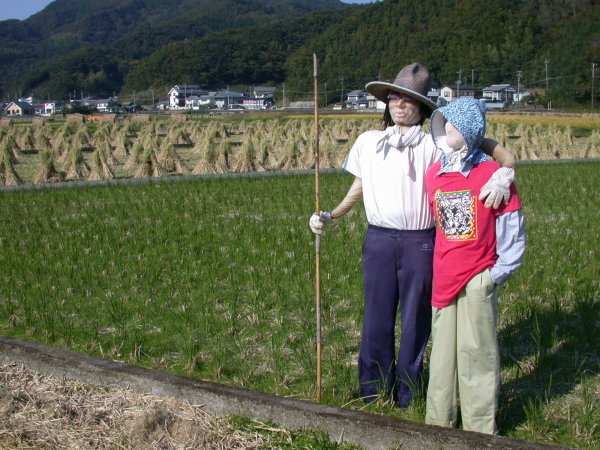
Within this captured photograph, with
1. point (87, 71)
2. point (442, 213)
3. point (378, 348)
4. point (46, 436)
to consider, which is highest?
point (87, 71)

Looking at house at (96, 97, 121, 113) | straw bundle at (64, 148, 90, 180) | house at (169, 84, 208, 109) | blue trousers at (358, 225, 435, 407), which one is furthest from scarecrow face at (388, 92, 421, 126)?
house at (169, 84, 208, 109)

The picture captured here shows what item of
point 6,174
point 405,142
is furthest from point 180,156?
point 405,142

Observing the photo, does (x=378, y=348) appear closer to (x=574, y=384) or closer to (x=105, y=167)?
(x=574, y=384)

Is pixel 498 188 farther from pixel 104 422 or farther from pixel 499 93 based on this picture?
pixel 499 93

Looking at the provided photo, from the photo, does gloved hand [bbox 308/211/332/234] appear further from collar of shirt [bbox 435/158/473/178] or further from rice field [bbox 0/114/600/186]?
rice field [bbox 0/114/600/186]

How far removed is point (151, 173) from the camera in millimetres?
15156

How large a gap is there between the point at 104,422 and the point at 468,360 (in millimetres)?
1647

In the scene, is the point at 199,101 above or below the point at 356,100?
above

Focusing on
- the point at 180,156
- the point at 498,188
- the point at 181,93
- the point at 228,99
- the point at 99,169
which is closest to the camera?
the point at 498,188

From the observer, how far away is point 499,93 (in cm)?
5744

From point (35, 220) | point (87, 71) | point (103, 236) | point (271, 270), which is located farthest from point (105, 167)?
point (87, 71)

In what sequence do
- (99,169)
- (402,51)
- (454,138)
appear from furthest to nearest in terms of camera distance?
(402,51) → (99,169) → (454,138)

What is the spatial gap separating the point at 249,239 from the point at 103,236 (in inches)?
60.6

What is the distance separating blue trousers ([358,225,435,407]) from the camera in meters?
3.47
